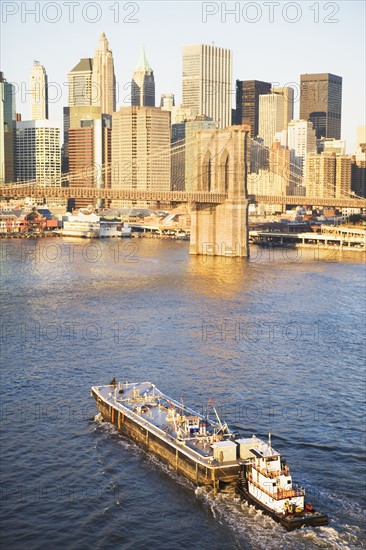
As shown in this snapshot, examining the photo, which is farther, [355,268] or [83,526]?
[355,268]

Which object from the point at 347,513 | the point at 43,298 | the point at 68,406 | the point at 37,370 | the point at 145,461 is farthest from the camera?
the point at 43,298

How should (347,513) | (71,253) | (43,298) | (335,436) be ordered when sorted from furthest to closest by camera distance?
(71,253) < (43,298) < (335,436) < (347,513)

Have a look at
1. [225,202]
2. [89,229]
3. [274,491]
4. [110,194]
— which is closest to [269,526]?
[274,491]

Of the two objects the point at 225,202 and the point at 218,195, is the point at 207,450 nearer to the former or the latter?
the point at 218,195

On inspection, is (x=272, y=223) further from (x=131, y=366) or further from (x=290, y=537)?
(x=290, y=537)

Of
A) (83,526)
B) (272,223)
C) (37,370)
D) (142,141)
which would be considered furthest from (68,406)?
(142,141)

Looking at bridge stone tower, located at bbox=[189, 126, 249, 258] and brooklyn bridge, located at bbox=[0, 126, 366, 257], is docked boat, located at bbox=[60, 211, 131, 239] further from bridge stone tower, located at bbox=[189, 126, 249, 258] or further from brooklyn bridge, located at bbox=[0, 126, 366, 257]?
bridge stone tower, located at bbox=[189, 126, 249, 258]

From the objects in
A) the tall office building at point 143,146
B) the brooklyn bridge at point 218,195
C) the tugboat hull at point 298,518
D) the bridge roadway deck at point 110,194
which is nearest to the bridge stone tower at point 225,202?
the brooklyn bridge at point 218,195

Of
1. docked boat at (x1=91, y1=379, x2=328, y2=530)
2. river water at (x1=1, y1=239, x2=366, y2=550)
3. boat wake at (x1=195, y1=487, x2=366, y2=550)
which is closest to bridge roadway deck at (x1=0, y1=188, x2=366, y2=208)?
river water at (x1=1, y1=239, x2=366, y2=550)
